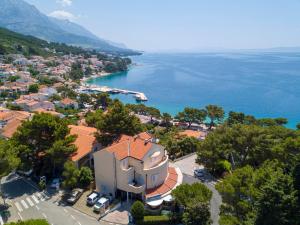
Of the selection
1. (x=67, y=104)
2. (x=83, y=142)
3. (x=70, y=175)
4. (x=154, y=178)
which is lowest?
(x=67, y=104)

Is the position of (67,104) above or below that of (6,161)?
below

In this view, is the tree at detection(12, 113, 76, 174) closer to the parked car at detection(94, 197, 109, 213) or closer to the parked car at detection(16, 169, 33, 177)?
the parked car at detection(16, 169, 33, 177)

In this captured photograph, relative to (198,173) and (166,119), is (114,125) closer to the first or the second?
(198,173)

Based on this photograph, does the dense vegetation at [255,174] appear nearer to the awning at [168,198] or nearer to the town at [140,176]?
the town at [140,176]

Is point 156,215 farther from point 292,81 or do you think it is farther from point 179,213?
point 292,81

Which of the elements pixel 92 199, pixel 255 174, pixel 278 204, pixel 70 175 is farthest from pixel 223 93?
pixel 278 204

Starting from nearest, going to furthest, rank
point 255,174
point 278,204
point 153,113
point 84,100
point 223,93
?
1. point 278,204
2. point 255,174
3. point 153,113
4. point 84,100
5. point 223,93

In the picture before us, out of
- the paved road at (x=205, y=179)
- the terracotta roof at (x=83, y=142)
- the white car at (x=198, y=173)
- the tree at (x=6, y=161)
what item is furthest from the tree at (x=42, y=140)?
the white car at (x=198, y=173)
